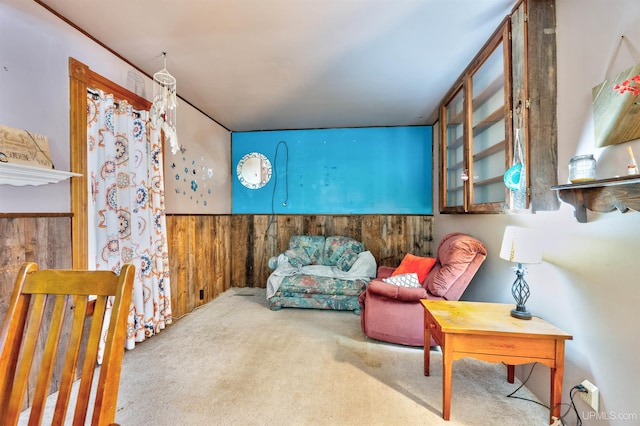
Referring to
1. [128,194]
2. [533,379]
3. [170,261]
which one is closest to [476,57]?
[533,379]

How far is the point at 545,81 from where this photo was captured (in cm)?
162

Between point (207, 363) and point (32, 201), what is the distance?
5.22 feet

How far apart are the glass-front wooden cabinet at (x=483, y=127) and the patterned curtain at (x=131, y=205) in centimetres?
290

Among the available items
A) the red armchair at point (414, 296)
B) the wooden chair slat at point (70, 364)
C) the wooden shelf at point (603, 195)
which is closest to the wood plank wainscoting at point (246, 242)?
the red armchair at point (414, 296)

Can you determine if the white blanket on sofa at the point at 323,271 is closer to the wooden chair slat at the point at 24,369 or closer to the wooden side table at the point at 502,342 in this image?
the wooden side table at the point at 502,342

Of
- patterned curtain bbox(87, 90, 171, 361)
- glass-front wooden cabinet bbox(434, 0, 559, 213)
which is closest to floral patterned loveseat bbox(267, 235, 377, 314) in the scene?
patterned curtain bbox(87, 90, 171, 361)

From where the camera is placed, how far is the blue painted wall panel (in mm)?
4113

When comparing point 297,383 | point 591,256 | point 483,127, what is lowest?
point 297,383

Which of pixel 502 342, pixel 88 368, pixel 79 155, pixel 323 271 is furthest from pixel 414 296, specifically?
pixel 79 155

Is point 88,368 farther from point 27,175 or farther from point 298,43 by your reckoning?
point 298,43

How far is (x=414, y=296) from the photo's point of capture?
2238 millimetres

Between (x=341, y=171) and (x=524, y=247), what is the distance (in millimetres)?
2965

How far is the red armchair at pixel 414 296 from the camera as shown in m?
2.20

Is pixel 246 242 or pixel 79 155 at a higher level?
pixel 79 155
